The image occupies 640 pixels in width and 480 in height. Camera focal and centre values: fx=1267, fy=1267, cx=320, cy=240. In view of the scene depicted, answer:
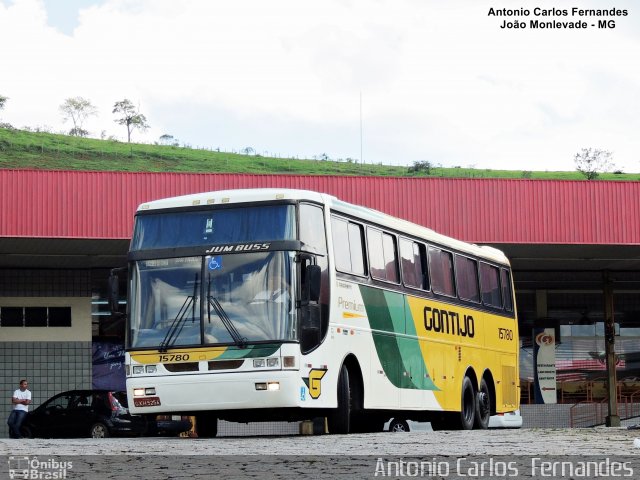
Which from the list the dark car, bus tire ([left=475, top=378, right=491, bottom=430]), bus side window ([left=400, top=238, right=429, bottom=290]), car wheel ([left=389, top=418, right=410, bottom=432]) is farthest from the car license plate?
the dark car

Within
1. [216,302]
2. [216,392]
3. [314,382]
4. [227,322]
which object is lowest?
[216,392]

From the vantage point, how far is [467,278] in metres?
23.4

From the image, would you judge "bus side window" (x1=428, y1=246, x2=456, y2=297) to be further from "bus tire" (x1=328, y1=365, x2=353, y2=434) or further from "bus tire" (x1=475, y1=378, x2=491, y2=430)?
"bus tire" (x1=328, y1=365, x2=353, y2=434)

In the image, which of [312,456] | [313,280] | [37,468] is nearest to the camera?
[37,468]

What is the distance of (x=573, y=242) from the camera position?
100ft

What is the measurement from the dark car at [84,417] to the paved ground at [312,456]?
15863 mm

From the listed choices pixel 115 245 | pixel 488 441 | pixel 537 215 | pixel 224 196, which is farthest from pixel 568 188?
pixel 488 441

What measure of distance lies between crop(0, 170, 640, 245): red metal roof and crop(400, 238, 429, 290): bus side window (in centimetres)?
847

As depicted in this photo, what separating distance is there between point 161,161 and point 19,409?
71758mm

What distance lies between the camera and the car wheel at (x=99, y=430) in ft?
97.8

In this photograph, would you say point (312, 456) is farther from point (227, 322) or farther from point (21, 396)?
point (21, 396)

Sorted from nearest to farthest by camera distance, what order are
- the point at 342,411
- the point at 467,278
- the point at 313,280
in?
the point at 313,280
the point at 342,411
the point at 467,278

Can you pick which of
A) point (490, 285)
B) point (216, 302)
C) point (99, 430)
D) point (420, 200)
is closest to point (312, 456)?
point (216, 302)

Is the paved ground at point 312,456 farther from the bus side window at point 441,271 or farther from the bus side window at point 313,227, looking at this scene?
the bus side window at point 441,271
